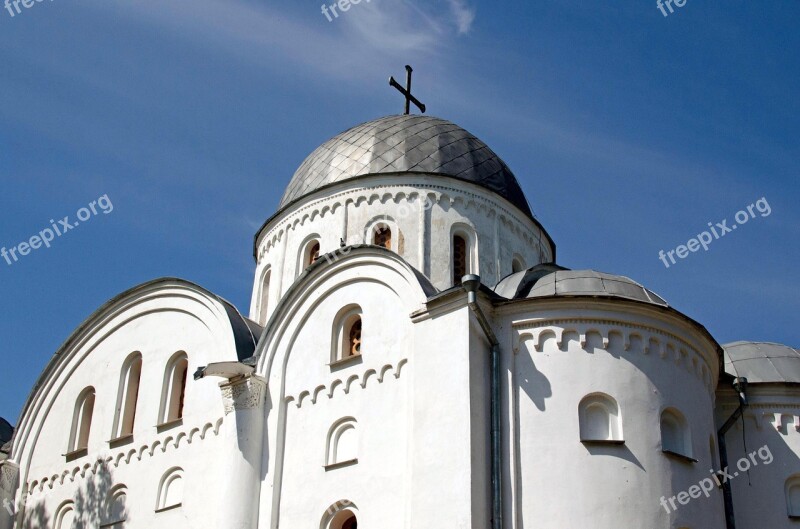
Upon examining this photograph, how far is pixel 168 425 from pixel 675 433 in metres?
8.38

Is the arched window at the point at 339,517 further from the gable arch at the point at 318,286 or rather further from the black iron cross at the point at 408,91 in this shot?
the black iron cross at the point at 408,91

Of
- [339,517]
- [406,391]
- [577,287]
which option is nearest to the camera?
[406,391]

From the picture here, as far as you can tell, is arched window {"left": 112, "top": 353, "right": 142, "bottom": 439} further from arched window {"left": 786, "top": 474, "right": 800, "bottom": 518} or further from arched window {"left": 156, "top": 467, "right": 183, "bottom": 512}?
arched window {"left": 786, "top": 474, "right": 800, "bottom": 518}

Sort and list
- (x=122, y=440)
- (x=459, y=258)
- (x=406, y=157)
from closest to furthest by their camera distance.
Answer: (x=122, y=440), (x=459, y=258), (x=406, y=157)

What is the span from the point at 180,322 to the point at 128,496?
3156 millimetres

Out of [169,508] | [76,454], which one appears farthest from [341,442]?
[76,454]

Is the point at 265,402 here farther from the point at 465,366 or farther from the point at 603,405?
the point at 603,405

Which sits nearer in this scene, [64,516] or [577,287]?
[577,287]

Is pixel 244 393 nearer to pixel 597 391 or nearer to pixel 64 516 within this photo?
pixel 64 516

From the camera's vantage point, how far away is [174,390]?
57.9 ft

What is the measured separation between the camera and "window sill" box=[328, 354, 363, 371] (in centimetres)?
1481

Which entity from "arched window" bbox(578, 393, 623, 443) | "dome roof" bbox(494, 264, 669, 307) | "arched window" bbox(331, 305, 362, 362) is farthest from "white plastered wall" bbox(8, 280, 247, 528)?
"arched window" bbox(578, 393, 623, 443)

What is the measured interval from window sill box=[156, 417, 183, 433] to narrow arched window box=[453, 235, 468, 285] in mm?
5409

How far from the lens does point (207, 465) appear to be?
1595 centimetres
